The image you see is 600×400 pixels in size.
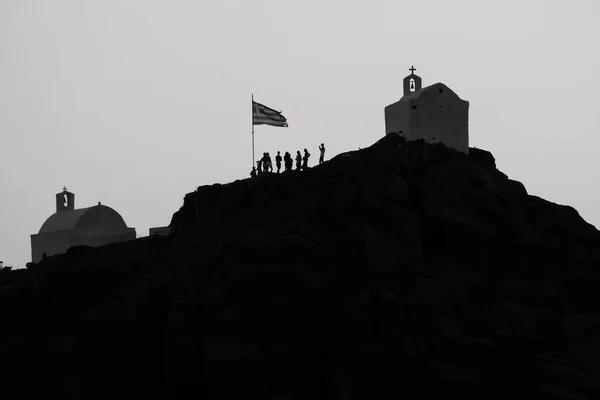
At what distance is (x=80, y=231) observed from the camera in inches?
1859

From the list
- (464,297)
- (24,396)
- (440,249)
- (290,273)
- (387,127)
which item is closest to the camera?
(24,396)

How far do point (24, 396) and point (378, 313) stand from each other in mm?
14843

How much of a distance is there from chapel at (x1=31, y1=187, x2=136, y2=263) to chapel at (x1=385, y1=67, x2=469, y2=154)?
2111 centimetres

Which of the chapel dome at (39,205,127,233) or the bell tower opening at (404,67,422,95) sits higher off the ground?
the bell tower opening at (404,67,422,95)

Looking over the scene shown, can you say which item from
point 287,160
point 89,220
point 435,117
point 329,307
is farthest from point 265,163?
point 329,307

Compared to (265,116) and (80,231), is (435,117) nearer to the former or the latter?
(265,116)

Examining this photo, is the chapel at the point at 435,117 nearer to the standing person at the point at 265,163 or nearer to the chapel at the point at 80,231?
the standing person at the point at 265,163

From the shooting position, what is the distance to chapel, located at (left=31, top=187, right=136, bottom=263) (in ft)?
154

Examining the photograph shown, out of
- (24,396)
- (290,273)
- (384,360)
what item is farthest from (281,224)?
(24,396)

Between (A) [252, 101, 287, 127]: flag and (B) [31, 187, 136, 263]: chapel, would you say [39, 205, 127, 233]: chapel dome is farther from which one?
(A) [252, 101, 287, 127]: flag

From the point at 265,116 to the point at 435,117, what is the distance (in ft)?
34.4

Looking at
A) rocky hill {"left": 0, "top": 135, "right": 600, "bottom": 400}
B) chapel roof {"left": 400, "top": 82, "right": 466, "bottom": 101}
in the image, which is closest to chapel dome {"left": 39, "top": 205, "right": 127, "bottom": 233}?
rocky hill {"left": 0, "top": 135, "right": 600, "bottom": 400}

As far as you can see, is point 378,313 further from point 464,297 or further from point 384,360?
point 464,297

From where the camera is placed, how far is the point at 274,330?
1095 inches
